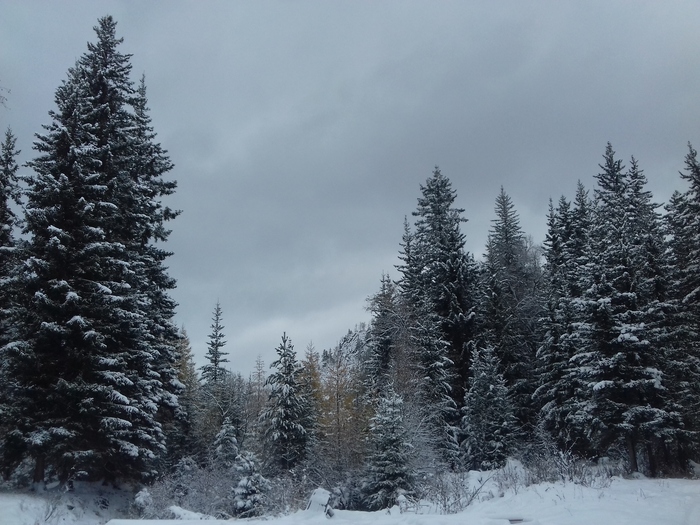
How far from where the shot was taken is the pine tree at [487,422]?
94.9ft

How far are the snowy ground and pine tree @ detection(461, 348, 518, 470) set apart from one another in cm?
1470

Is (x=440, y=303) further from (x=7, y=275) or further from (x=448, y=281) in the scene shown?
(x=7, y=275)

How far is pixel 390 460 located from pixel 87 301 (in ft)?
46.0

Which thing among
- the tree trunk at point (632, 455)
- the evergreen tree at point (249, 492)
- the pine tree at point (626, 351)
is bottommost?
the evergreen tree at point (249, 492)

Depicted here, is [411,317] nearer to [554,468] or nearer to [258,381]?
[554,468]

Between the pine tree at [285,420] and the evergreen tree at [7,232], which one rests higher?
the evergreen tree at [7,232]

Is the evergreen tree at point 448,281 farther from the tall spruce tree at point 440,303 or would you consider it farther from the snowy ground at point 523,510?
the snowy ground at point 523,510

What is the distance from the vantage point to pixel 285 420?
33.3 metres

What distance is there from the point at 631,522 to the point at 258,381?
52.2 meters

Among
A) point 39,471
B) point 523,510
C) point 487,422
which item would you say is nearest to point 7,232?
point 39,471

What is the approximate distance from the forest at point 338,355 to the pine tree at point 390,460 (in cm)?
12

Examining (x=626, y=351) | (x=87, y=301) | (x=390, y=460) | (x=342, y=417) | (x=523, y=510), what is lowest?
(x=390, y=460)

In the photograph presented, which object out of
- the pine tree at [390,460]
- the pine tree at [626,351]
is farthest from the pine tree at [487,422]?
the pine tree at [390,460]

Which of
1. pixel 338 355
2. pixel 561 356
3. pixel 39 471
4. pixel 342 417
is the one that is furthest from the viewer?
pixel 338 355
